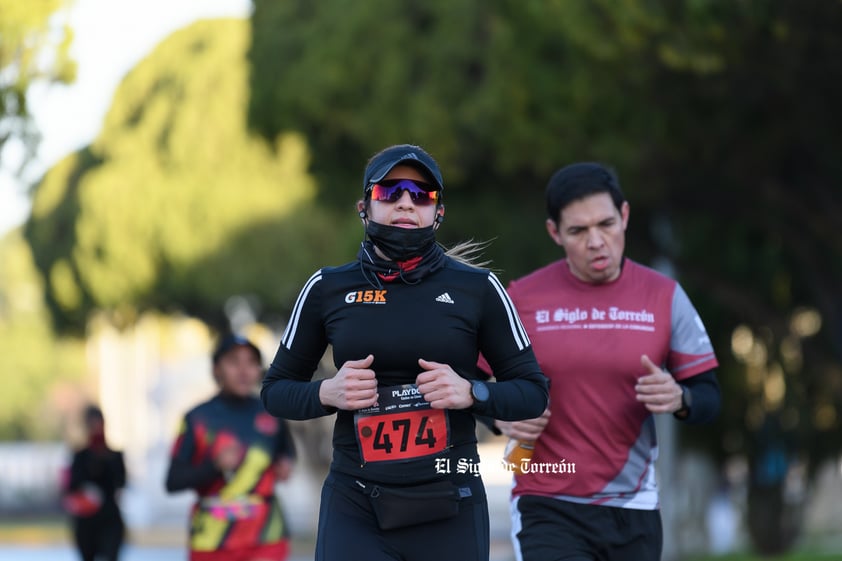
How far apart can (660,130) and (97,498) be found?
6.88 m

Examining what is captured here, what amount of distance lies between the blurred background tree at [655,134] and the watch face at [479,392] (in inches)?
352

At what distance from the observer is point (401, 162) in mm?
5016

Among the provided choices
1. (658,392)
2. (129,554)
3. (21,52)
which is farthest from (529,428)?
(129,554)

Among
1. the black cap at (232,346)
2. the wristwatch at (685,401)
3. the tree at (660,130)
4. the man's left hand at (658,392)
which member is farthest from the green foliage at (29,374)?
the man's left hand at (658,392)

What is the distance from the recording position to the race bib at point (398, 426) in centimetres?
492

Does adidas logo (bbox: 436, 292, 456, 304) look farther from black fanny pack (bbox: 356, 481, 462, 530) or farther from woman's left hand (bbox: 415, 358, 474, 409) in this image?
black fanny pack (bbox: 356, 481, 462, 530)

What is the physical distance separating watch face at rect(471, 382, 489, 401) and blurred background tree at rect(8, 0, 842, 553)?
8.94 metres

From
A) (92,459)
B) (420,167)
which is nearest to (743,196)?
(92,459)

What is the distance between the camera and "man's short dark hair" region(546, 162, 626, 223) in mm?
6207

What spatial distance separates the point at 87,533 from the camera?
14203 mm

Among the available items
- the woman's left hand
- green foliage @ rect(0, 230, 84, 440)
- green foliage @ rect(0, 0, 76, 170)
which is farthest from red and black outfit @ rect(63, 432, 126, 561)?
green foliage @ rect(0, 230, 84, 440)

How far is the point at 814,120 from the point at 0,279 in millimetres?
81651

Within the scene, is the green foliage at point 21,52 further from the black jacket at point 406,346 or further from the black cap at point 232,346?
the black jacket at point 406,346

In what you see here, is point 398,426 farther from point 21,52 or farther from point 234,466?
point 21,52
